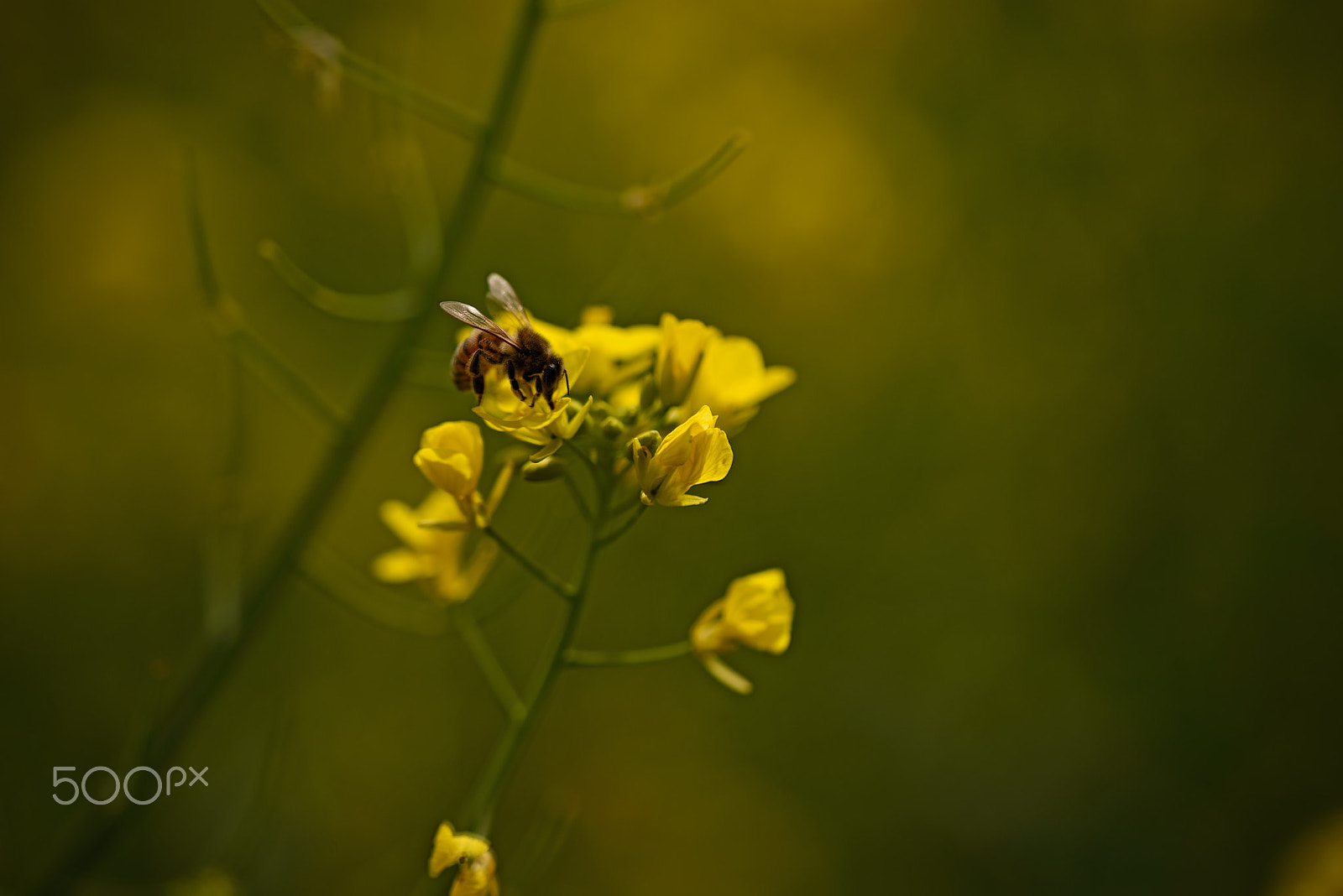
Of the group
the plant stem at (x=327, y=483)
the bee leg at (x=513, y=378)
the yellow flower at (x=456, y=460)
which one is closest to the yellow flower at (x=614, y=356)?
the bee leg at (x=513, y=378)

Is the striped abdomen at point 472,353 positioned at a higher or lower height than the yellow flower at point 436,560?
higher

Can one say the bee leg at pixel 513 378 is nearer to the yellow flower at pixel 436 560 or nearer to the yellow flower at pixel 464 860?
the yellow flower at pixel 436 560

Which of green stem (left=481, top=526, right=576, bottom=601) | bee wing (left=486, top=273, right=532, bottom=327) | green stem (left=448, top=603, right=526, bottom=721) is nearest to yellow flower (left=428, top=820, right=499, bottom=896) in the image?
green stem (left=448, top=603, right=526, bottom=721)

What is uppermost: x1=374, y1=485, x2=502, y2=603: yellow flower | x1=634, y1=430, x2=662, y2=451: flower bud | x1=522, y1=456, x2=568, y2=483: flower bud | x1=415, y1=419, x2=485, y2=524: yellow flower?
x1=634, y1=430, x2=662, y2=451: flower bud

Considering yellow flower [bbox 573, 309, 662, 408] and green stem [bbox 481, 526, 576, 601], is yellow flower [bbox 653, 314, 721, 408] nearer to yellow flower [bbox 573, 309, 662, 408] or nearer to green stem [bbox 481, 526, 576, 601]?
yellow flower [bbox 573, 309, 662, 408]

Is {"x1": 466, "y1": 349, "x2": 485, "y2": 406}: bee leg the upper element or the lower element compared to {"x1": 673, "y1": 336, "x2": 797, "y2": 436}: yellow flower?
lower
